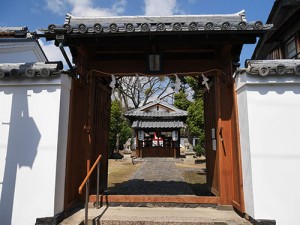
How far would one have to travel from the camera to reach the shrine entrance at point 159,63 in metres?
5.30

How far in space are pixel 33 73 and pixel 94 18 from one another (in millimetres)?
3083

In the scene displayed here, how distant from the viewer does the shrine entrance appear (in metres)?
5.30

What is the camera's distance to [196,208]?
19.9 feet

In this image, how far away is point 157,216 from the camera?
212 inches

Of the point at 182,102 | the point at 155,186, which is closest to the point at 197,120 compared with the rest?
the point at 155,186

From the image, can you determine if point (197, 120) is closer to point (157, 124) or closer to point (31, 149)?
point (157, 124)

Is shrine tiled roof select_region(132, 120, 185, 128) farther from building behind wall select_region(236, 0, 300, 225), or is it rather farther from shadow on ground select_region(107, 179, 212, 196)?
building behind wall select_region(236, 0, 300, 225)

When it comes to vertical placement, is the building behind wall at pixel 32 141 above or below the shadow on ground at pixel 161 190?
above

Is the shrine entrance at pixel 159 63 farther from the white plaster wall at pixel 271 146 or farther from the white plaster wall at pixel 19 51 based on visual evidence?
the white plaster wall at pixel 19 51

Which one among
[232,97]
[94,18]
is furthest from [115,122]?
[232,97]

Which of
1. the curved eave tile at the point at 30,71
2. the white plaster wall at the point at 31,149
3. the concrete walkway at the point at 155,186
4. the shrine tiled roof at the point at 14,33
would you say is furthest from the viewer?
the concrete walkway at the point at 155,186

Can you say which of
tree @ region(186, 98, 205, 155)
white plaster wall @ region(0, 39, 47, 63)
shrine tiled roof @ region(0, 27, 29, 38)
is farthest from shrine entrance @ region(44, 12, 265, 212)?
tree @ region(186, 98, 205, 155)

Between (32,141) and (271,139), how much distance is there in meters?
4.92

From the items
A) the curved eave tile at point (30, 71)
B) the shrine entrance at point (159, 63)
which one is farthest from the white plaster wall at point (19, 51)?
the curved eave tile at point (30, 71)
